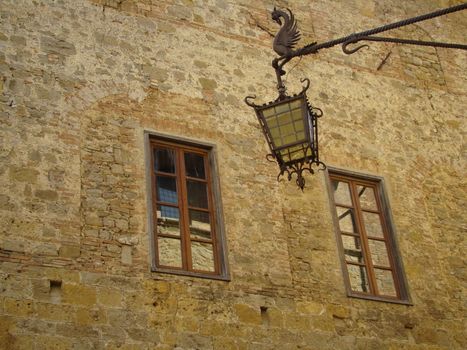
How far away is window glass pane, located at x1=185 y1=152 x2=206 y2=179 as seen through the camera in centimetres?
1002

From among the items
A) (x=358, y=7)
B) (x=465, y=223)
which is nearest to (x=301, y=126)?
(x=465, y=223)

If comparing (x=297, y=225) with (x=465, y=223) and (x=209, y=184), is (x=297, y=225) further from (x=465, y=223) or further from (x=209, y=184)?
(x=465, y=223)

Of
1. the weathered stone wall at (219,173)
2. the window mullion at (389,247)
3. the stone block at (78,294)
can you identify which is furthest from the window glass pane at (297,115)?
the window mullion at (389,247)

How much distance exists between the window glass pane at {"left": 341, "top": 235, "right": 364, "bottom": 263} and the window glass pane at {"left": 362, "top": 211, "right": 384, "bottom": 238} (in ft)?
0.70

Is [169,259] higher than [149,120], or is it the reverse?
[149,120]

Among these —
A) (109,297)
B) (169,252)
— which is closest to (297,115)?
(169,252)

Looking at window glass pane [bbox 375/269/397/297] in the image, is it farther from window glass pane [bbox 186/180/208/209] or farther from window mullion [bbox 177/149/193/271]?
window mullion [bbox 177/149/193/271]

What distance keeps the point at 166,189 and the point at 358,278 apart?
2269mm

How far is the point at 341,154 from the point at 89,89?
2.98 m

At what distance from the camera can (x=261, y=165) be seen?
10.3 meters

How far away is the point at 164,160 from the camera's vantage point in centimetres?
994

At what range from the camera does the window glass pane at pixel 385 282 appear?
10.3m

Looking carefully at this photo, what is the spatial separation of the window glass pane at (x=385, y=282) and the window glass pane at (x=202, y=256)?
1.95 m

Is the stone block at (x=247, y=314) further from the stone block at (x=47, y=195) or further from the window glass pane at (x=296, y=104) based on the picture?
the window glass pane at (x=296, y=104)
